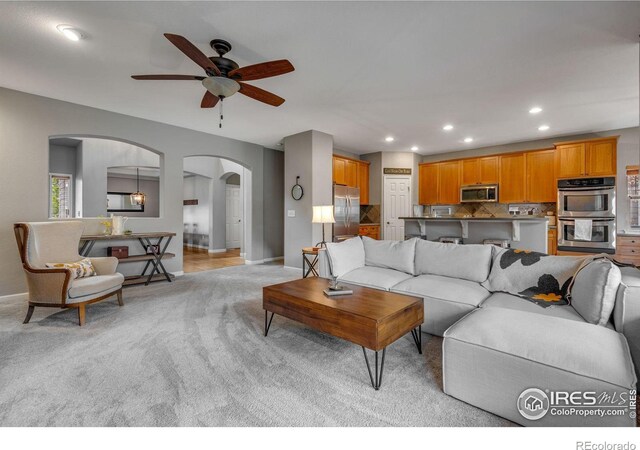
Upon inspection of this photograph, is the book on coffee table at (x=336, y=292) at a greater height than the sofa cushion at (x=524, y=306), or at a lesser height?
greater

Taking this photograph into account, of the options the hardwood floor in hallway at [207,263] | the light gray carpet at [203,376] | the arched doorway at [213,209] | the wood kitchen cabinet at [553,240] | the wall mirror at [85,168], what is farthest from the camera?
the arched doorway at [213,209]

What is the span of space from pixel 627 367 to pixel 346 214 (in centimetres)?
494

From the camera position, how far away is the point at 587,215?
5.02 metres

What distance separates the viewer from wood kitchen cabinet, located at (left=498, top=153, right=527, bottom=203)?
19.8ft

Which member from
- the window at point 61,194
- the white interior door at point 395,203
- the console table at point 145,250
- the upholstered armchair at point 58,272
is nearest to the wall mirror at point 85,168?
the window at point 61,194

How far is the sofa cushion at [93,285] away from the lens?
274 centimetres

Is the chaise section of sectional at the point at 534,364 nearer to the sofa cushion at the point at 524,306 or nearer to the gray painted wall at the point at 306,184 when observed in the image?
the sofa cushion at the point at 524,306

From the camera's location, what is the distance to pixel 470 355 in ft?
5.23

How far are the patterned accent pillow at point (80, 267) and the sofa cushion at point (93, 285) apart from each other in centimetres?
10

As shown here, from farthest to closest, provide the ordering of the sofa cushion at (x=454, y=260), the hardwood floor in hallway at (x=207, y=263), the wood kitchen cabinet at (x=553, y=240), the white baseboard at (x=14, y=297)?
1. the hardwood floor in hallway at (x=207, y=263)
2. the wood kitchen cabinet at (x=553, y=240)
3. the white baseboard at (x=14, y=297)
4. the sofa cushion at (x=454, y=260)

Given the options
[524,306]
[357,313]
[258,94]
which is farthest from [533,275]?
[258,94]

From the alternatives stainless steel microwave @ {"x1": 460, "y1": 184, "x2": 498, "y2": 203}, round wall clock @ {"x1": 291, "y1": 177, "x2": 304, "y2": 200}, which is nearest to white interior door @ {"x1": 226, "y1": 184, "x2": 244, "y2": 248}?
round wall clock @ {"x1": 291, "y1": 177, "x2": 304, "y2": 200}

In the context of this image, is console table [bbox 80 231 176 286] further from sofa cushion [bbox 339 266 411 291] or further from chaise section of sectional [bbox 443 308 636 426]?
chaise section of sectional [bbox 443 308 636 426]
